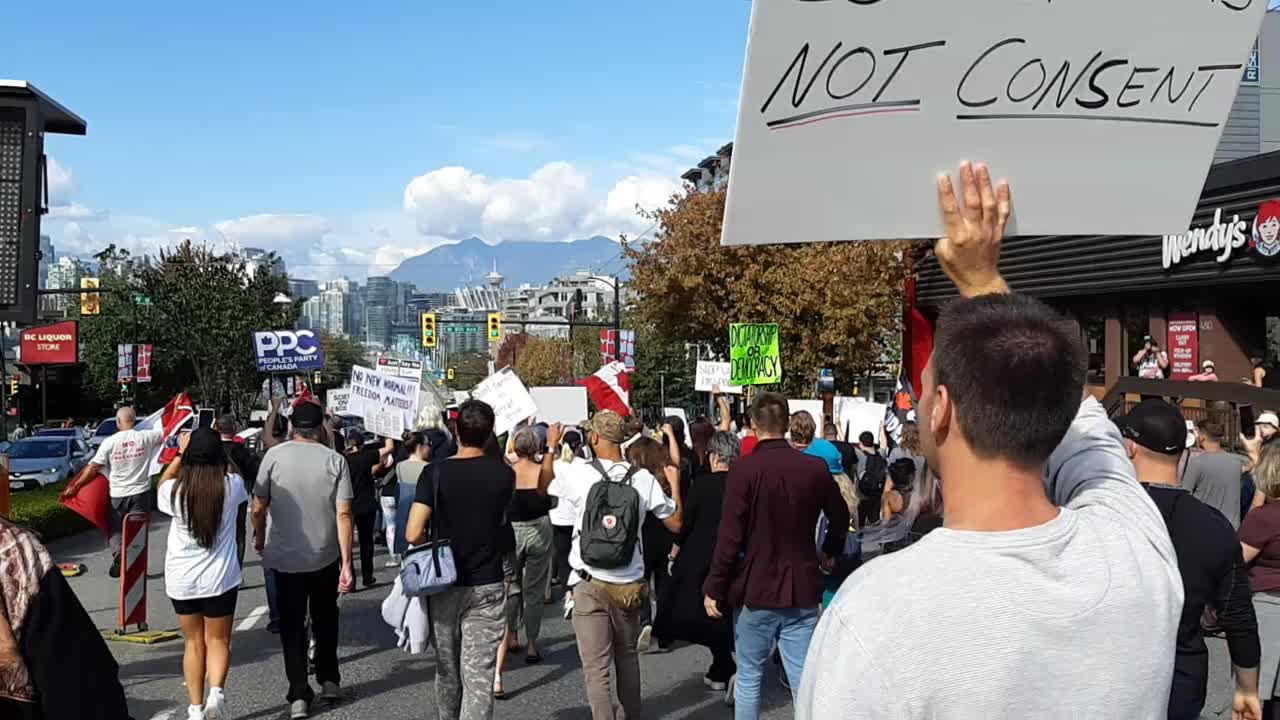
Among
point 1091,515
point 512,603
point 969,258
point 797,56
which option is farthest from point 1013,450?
point 512,603

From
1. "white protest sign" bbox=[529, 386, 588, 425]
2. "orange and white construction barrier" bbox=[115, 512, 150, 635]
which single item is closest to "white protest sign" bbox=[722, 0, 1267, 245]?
"orange and white construction barrier" bbox=[115, 512, 150, 635]

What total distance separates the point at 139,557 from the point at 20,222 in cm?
560

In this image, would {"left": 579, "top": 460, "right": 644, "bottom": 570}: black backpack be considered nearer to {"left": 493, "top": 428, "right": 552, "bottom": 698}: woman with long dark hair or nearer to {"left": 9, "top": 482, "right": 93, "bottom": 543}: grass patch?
{"left": 493, "top": 428, "right": 552, "bottom": 698}: woman with long dark hair

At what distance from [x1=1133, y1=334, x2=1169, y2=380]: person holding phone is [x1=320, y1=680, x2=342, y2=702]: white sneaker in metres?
15.3

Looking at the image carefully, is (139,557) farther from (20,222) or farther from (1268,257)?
(1268,257)

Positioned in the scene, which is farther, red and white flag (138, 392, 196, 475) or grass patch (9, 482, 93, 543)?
grass patch (9, 482, 93, 543)

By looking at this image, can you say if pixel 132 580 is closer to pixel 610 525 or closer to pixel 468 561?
pixel 468 561

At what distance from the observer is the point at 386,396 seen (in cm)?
1463


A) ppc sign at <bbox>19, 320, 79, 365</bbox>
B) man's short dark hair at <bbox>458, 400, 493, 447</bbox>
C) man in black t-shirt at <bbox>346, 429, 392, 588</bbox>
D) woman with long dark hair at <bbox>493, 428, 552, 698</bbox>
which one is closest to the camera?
man's short dark hair at <bbox>458, 400, 493, 447</bbox>

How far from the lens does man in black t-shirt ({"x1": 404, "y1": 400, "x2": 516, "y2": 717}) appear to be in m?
6.82

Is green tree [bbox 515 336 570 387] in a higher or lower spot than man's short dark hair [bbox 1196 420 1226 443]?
lower

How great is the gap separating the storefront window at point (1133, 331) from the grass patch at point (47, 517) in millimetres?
20801

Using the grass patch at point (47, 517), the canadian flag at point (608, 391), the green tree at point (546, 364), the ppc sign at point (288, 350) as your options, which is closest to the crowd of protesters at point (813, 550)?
the canadian flag at point (608, 391)

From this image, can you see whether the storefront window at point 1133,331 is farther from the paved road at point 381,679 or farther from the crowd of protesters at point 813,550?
the paved road at point 381,679
